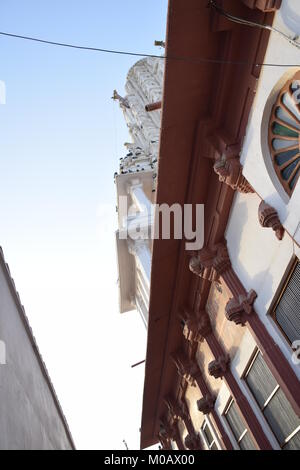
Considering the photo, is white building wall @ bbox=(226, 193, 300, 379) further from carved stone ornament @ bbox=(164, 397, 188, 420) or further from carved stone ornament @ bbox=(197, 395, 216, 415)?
carved stone ornament @ bbox=(164, 397, 188, 420)

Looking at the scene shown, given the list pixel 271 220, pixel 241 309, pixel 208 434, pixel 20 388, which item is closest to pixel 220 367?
pixel 241 309

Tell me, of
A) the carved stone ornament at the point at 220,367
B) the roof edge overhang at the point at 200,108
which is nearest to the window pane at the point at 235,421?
the carved stone ornament at the point at 220,367

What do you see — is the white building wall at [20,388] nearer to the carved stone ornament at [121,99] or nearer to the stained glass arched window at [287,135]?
the stained glass arched window at [287,135]

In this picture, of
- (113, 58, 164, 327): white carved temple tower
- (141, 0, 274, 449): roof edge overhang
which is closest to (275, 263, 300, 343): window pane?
(141, 0, 274, 449): roof edge overhang

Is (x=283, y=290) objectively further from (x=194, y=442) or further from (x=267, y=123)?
(x=194, y=442)

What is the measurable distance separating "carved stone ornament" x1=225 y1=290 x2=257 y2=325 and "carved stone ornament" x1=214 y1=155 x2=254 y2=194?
5.56 feet

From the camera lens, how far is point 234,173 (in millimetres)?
5430

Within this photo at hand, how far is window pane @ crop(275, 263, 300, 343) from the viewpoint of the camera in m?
4.87

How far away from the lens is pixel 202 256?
679cm

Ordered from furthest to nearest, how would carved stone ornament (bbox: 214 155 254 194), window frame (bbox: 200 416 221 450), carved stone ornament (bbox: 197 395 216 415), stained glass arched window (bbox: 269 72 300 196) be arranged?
window frame (bbox: 200 416 221 450) < carved stone ornament (bbox: 197 395 216 415) < carved stone ornament (bbox: 214 155 254 194) < stained glass arched window (bbox: 269 72 300 196)

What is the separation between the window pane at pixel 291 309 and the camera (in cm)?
487
